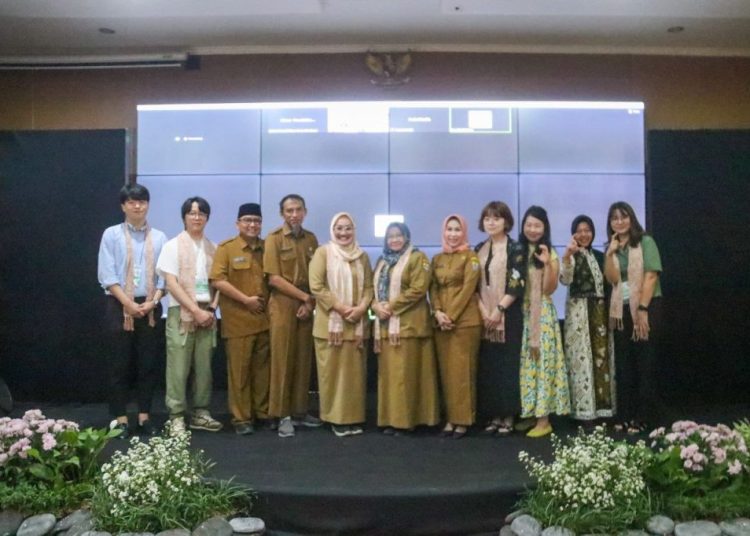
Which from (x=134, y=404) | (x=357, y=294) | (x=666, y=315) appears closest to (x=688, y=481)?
(x=357, y=294)

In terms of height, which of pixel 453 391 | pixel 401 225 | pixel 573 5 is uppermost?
pixel 573 5

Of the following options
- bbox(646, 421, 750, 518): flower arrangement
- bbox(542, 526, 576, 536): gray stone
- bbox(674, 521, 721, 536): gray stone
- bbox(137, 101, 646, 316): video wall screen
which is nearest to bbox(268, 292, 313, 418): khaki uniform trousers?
bbox(137, 101, 646, 316): video wall screen

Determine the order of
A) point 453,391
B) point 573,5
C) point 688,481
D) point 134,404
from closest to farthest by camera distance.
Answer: point 688,481 → point 453,391 → point 573,5 → point 134,404

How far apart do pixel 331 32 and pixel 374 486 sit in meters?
3.48

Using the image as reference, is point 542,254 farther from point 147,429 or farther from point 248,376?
point 147,429

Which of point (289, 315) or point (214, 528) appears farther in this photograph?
point (289, 315)

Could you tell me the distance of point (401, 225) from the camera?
4000mm

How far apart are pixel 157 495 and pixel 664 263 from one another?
4055 millimetres

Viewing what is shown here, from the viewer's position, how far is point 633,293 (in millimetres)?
3881

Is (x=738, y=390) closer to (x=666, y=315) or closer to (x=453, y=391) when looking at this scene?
(x=666, y=315)

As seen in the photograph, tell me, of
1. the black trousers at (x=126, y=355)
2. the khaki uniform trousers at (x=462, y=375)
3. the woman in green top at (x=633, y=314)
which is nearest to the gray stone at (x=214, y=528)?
the black trousers at (x=126, y=355)

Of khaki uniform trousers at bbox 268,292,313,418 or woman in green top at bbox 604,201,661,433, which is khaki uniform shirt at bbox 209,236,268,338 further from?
woman in green top at bbox 604,201,661,433

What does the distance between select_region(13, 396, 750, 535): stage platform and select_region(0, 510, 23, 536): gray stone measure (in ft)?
2.09

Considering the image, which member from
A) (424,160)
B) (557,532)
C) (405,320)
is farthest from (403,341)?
(424,160)
